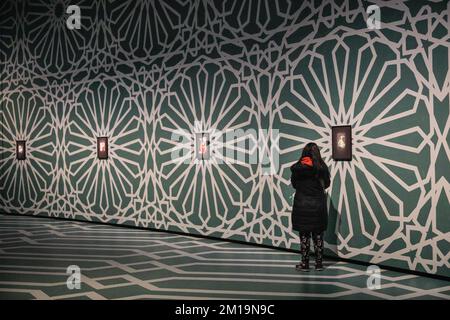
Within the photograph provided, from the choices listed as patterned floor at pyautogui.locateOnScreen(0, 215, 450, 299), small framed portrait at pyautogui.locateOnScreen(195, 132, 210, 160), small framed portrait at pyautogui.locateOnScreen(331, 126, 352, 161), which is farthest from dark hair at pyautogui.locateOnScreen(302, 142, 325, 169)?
small framed portrait at pyautogui.locateOnScreen(195, 132, 210, 160)

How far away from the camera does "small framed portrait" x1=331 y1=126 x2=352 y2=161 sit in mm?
6047

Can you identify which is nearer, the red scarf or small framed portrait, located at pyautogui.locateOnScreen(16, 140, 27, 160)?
the red scarf

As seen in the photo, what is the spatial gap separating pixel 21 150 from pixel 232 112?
5899 mm

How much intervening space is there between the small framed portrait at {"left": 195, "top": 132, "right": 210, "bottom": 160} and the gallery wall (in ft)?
0.44

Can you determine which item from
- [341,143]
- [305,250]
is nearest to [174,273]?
[305,250]

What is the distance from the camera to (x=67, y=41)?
10.3 metres

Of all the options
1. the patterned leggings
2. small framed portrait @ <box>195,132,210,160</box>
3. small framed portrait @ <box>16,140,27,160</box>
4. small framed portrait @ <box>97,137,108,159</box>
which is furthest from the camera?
small framed portrait @ <box>16,140,27,160</box>

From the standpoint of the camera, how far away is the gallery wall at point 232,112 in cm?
545

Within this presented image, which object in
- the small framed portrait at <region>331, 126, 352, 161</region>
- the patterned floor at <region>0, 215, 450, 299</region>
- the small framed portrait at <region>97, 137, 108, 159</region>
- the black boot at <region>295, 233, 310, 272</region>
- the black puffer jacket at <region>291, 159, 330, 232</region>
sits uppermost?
the small framed portrait at <region>97, 137, 108, 159</region>

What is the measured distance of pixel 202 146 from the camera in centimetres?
797

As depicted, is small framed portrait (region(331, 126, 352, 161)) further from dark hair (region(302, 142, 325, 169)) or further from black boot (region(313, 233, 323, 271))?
black boot (region(313, 233, 323, 271))

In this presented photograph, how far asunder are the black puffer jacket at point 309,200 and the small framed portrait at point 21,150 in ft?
24.9
